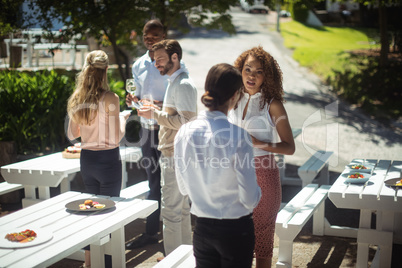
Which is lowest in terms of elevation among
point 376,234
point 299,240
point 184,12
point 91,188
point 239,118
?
point 299,240

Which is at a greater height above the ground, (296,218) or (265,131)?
(265,131)

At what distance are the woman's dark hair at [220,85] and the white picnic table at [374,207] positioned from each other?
199 centimetres

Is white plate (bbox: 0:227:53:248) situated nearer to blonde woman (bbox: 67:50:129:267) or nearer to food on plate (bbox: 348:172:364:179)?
blonde woman (bbox: 67:50:129:267)

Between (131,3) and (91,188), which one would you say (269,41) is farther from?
(91,188)

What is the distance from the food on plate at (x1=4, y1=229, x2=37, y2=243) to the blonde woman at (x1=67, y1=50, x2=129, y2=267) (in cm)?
119

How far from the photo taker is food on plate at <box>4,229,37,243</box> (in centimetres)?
331

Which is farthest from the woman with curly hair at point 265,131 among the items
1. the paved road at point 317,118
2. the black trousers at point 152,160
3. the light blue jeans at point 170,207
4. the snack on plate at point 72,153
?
the paved road at point 317,118

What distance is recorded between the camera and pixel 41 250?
3.23 m

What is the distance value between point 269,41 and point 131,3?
814 inches

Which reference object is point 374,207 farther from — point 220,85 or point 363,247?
point 220,85

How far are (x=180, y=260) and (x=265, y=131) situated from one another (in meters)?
1.14

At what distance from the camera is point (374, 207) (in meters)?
4.34

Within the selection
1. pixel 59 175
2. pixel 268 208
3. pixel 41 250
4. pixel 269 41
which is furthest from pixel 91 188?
pixel 269 41

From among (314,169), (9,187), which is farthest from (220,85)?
(314,169)
